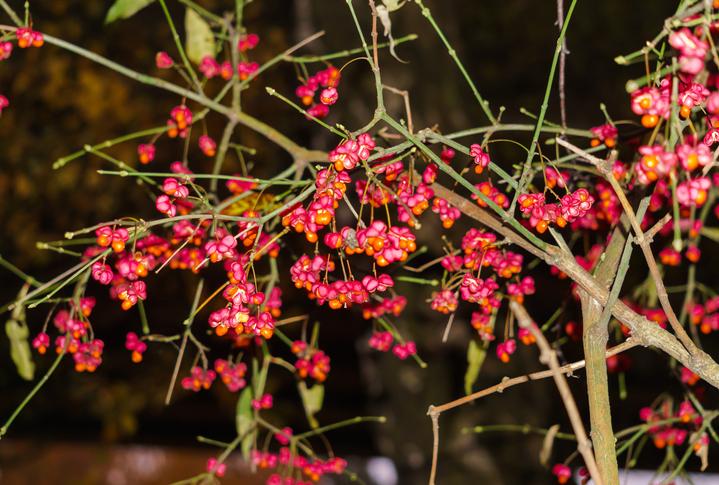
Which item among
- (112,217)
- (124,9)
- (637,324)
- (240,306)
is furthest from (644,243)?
(112,217)

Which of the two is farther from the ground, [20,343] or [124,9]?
[124,9]

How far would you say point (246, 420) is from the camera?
3.91 feet

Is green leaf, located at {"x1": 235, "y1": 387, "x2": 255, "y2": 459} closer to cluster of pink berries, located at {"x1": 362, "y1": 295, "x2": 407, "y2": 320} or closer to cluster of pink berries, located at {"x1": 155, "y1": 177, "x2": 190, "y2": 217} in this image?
cluster of pink berries, located at {"x1": 362, "y1": 295, "x2": 407, "y2": 320}

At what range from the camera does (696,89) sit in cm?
75

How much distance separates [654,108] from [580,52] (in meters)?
3.98

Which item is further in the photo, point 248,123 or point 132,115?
point 132,115

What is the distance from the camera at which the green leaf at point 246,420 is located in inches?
46.0

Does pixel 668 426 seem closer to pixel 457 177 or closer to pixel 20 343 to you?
pixel 457 177

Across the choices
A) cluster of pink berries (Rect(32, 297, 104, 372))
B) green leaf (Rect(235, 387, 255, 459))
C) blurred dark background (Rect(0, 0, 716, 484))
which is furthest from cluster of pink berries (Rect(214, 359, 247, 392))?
blurred dark background (Rect(0, 0, 716, 484))

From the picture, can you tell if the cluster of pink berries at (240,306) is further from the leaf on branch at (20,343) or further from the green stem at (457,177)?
the leaf on branch at (20,343)

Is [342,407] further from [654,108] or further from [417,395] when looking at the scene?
[654,108]

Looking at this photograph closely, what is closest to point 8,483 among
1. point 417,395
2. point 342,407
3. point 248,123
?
point 342,407

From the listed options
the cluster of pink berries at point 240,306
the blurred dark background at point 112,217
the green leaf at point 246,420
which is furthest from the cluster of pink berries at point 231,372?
the blurred dark background at point 112,217

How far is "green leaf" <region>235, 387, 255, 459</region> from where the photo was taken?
117 centimetres
